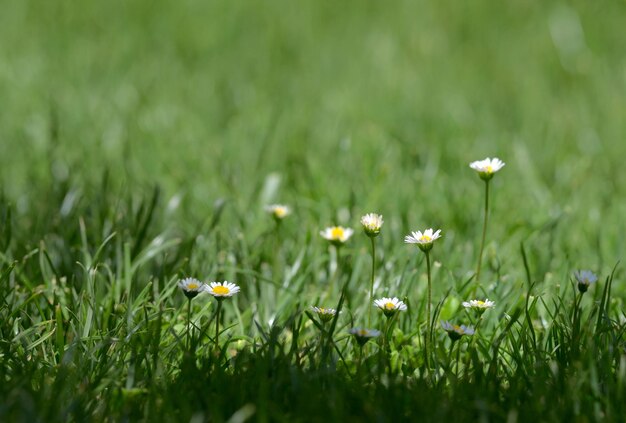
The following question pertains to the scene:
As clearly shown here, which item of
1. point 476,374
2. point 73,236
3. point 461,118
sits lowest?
point 476,374

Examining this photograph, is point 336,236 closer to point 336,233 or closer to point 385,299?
point 336,233

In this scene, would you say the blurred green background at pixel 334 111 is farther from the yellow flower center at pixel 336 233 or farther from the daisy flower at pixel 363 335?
the daisy flower at pixel 363 335

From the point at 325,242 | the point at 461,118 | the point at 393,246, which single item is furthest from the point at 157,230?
the point at 461,118

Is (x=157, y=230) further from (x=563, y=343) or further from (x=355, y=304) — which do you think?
(x=563, y=343)

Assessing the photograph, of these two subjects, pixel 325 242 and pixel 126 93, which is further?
pixel 126 93

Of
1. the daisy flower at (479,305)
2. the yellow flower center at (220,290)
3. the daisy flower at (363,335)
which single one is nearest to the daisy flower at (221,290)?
the yellow flower center at (220,290)
